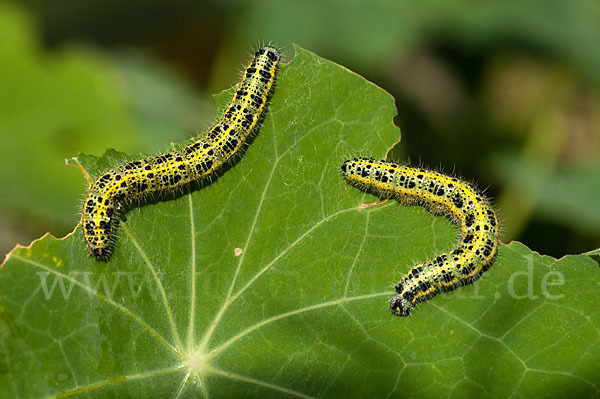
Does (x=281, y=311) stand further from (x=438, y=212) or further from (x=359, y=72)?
(x=359, y=72)

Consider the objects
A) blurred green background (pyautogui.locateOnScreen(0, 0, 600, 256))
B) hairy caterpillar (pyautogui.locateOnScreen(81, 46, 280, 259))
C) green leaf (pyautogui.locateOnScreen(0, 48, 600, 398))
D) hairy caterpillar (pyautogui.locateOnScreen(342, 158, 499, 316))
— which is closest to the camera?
green leaf (pyautogui.locateOnScreen(0, 48, 600, 398))

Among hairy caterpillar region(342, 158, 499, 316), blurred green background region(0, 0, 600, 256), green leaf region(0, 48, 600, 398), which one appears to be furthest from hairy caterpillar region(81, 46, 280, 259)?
blurred green background region(0, 0, 600, 256)

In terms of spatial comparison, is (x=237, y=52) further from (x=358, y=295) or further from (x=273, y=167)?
(x=358, y=295)

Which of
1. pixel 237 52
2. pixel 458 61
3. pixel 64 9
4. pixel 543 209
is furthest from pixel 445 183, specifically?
pixel 64 9

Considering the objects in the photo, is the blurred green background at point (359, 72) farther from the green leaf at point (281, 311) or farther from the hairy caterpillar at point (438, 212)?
the green leaf at point (281, 311)

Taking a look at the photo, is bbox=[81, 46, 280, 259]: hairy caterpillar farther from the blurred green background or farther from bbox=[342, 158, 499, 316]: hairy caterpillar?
the blurred green background
